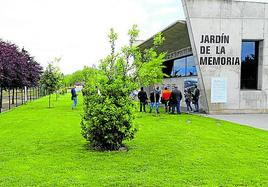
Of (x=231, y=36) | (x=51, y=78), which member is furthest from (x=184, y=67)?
(x=51, y=78)

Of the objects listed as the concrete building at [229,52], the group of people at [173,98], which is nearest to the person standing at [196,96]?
the group of people at [173,98]

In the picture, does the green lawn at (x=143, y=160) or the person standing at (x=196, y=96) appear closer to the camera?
the green lawn at (x=143, y=160)

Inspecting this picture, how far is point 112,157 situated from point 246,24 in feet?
57.1

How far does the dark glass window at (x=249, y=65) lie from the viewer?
947 inches

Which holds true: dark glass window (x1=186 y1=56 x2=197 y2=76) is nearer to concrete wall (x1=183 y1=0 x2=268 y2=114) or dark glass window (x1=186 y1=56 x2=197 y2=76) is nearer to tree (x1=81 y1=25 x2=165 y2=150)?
concrete wall (x1=183 y1=0 x2=268 y2=114)

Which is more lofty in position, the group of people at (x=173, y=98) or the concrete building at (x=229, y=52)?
the concrete building at (x=229, y=52)

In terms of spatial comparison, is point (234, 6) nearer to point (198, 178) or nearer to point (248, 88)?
point (248, 88)

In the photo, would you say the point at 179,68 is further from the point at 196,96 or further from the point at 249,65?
the point at 249,65

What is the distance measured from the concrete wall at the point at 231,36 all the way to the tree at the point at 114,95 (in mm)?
12761

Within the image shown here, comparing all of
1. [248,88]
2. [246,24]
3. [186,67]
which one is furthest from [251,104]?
[186,67]

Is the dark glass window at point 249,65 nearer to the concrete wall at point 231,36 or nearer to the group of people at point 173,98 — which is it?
the concrete wall at point 231,36

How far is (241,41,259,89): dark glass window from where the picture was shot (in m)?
24.1

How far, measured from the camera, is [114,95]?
1026 cm

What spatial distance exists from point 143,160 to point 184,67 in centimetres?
2232
